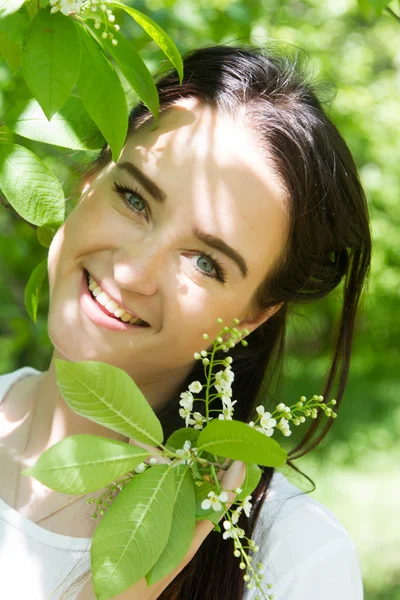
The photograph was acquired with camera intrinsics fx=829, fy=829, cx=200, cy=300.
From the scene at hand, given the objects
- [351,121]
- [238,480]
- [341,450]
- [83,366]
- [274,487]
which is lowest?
[341,450]

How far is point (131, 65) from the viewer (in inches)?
48.9

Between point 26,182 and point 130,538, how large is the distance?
684mm

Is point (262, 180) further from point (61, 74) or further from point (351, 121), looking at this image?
point (351, 121)

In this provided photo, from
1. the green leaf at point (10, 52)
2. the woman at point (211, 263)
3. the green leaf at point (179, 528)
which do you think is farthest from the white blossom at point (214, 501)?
the green leaf at point (10, 52)

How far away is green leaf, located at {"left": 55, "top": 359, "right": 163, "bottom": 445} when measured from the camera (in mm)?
921

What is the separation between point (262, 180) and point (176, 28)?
4.00 feet

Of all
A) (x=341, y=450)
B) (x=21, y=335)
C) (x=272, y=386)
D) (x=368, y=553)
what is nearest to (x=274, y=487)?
(x=272, y=386)

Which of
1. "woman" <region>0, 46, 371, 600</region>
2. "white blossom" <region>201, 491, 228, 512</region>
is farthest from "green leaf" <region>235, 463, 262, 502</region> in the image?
"woman" <region>0, 46, 371, 600</region>

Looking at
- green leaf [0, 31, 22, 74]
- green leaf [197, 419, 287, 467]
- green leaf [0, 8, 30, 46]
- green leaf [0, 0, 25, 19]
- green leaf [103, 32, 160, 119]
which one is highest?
green leaf [0, 0, 25, 19]

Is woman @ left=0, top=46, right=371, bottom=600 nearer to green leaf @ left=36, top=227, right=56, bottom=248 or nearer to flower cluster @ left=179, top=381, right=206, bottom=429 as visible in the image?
green leaf @ left=36, top=227, right=56, bottom=248

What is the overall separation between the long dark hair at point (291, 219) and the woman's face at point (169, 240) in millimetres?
78

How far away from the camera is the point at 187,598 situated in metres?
1.57

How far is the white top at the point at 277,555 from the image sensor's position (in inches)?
59.5

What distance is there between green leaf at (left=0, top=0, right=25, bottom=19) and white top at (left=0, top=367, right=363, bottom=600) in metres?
0.93
